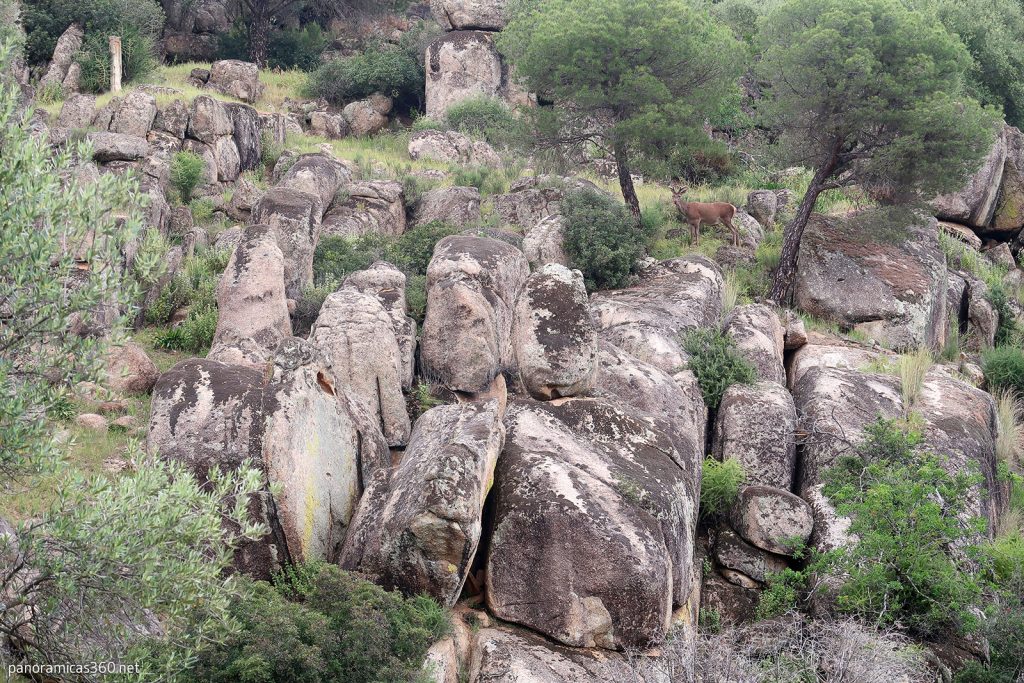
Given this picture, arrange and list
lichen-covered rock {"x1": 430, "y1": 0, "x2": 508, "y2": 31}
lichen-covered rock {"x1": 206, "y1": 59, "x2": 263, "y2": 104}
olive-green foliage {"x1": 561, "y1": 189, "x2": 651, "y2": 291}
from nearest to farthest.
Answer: olive-green foliage {"x1": 561, "y1": 189, "x2": 651, "y2": 291} → lichen-covered rock {"x1": 206, "y1": 59, "x2": 263, "y2": 104} → lichen-covered rock {"x1": 430, "y1": 0, "x2": 508, "y2": 31}

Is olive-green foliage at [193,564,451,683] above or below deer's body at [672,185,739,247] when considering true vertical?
above

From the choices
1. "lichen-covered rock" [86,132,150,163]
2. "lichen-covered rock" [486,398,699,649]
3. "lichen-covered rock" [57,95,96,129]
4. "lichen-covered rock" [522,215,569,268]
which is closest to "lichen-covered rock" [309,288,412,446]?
"lichen-covered rock" [486,398,699,649]

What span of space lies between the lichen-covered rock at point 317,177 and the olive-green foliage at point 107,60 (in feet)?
26.0

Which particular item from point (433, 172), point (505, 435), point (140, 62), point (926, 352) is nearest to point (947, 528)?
point (505, 435)

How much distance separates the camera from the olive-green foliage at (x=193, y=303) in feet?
56.5

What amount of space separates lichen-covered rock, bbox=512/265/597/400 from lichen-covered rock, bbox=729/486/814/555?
9.60ft

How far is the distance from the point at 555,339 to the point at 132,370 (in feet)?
20.9

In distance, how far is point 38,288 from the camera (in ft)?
24.2

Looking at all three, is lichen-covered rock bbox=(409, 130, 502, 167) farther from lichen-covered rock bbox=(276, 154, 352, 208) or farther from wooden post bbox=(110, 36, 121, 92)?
wooden post bbox=(110, 36, 121, 92)

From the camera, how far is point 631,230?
75.0 feet

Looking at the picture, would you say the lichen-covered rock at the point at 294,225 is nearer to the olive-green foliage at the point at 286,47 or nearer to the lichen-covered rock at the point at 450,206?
the lichen-covered rock at the point at 450,206

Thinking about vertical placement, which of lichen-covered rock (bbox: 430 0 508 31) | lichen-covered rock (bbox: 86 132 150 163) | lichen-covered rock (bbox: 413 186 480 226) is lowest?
lichen-covered rock (bbox: 413 186 480 226)

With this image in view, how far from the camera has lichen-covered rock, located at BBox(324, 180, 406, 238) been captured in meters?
23.3

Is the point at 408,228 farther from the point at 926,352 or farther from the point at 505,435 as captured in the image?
the point at 505,435
